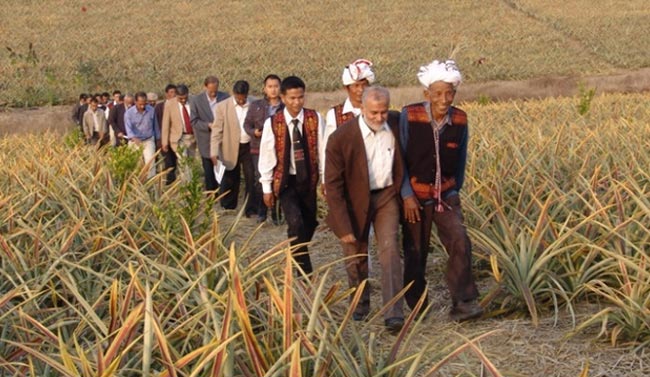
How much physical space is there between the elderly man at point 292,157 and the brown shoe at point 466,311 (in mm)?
1359

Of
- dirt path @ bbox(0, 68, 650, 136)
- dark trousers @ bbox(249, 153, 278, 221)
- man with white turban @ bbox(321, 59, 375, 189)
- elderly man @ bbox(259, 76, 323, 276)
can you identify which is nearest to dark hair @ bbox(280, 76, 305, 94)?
elderly man @ bbox(259, 76, 323, 276)

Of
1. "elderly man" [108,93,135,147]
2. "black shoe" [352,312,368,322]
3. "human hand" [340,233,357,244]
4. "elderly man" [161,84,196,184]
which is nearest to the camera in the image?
"human hand" [340,233,357,244]

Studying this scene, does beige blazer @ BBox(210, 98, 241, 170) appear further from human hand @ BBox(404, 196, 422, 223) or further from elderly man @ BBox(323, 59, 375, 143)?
human hand @ BBox(404, 196, 422, 223)

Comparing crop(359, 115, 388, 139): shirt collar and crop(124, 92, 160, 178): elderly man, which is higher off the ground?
crop(359, 115, 388, 139): shirt collar

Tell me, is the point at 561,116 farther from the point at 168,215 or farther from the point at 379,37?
the point at 379,37

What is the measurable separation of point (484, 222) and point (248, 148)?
13.7 ft

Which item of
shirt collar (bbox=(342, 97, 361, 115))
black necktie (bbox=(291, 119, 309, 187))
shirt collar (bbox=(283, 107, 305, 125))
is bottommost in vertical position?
black necktie (bbox=(291, 119, 309, 187))

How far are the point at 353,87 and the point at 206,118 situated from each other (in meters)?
4.59

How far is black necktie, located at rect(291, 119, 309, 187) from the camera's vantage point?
646 centimetres

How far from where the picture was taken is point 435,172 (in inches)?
214

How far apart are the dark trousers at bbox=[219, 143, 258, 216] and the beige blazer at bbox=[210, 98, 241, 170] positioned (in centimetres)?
9

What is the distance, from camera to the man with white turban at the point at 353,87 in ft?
20.1

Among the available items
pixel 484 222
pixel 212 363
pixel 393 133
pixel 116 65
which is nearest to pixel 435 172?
pixel 393 133

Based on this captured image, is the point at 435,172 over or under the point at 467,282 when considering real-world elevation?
over
